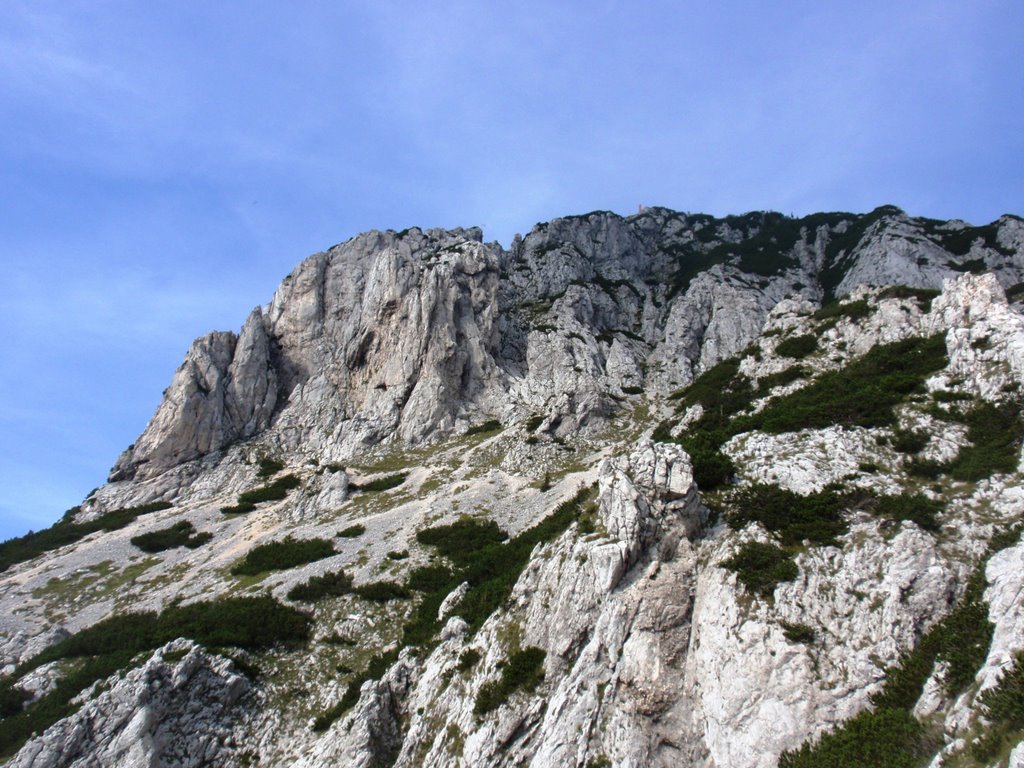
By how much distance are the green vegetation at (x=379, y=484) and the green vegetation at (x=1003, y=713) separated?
142 ft

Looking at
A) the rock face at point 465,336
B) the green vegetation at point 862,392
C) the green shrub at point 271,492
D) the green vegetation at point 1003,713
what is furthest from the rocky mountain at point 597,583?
the rock face at point 465,336

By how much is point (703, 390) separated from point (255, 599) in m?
31.9

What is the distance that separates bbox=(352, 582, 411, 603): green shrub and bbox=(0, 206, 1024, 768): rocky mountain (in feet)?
0.66

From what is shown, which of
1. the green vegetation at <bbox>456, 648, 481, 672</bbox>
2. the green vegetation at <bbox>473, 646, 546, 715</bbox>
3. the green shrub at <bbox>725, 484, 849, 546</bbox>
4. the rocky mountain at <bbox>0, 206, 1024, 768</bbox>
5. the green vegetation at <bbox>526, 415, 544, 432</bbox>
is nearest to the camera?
the rocky mountain at <bbox>0, 206, 1024, 768</bbox>

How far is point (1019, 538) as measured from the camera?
622 inches

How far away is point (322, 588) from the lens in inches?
1276

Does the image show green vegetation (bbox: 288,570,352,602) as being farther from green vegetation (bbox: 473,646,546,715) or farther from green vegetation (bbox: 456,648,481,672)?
green vegetation (bbox: 473,646,546,715)

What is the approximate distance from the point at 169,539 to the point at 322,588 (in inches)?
841

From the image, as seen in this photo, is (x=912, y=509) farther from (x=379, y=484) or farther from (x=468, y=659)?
(x=379, y=484)

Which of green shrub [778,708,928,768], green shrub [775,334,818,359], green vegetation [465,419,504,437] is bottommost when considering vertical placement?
green shrub [778,708,928,768]

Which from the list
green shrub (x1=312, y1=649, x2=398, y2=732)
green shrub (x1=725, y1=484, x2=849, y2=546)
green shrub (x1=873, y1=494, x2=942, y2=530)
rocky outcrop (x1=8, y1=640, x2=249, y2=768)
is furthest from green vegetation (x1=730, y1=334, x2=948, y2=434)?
rocky outcrop (x1=8, y1=640, x2=249, y2=768)

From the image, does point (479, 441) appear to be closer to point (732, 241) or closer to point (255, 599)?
point (255, 599)

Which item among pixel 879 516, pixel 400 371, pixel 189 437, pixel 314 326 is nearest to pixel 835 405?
pixel 879 516

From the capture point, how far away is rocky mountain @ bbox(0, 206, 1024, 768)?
15.0 m
